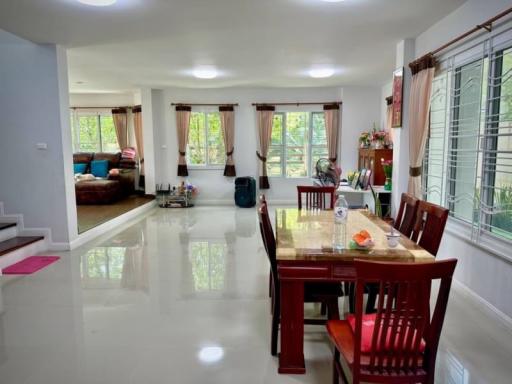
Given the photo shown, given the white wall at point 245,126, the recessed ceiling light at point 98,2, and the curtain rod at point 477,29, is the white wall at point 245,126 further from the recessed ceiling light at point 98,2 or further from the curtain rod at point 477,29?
the recessed ceiling light at point 98,2

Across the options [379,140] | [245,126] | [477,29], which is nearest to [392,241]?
[477,29]

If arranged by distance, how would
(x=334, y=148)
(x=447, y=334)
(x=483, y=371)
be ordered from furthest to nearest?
1. (x=334, y=148)
2. (x=447, y=334)
3. (x=483, y=371)

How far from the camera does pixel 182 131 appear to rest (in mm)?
8000

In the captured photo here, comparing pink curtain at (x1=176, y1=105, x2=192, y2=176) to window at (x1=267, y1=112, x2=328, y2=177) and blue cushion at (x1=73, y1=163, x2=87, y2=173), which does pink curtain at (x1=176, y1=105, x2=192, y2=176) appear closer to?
window at (x1=267, y1=112, x2=328, y2=177)

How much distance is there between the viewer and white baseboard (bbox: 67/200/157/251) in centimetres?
470

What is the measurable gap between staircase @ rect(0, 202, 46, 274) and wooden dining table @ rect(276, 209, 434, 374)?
342 cm

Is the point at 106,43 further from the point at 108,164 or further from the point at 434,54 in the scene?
the point at 108,164

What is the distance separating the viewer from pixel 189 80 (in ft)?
22.4

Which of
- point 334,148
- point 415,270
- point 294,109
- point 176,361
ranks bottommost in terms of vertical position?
point 176,361

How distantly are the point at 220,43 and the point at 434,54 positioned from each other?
235 centimetres

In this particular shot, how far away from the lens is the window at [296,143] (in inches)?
315

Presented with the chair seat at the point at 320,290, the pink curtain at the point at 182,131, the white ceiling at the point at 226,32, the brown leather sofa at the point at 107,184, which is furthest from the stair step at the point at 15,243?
the pink curtain at the point at 182,131

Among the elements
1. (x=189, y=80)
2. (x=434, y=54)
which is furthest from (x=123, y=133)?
(x=434, y=54)

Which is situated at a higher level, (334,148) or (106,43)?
(106,43)
